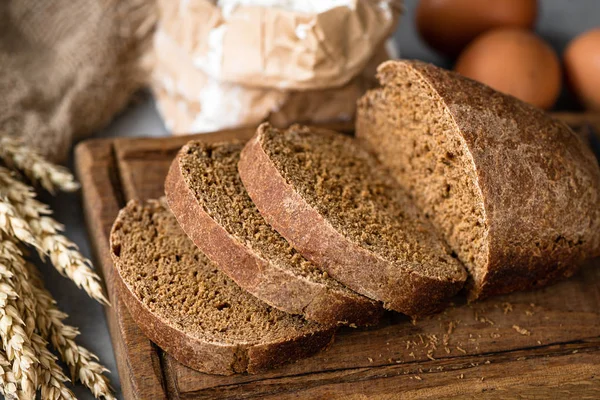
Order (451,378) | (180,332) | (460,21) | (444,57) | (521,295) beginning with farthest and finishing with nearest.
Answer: (444,57) → (460,21) → (521,295) → (451,378) → (180,332)

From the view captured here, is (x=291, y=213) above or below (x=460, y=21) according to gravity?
above

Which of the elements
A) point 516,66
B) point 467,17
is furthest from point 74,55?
point 516,66

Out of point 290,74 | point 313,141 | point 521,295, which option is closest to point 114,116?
point 290,74

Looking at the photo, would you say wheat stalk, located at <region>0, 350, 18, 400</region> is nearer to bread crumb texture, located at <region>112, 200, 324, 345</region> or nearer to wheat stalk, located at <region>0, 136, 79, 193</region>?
bread crumb texture, located at <region>112, 200, 324, 345</region>

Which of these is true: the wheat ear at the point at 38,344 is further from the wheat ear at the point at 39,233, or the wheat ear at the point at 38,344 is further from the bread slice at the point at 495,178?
the bread slice at the point at 495,178

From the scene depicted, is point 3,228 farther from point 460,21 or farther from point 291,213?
point 460,21

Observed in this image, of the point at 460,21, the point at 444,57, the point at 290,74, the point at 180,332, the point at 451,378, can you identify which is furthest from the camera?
the point at 444,57

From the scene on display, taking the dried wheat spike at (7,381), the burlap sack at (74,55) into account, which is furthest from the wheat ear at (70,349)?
the burlap sack at (74,55)
